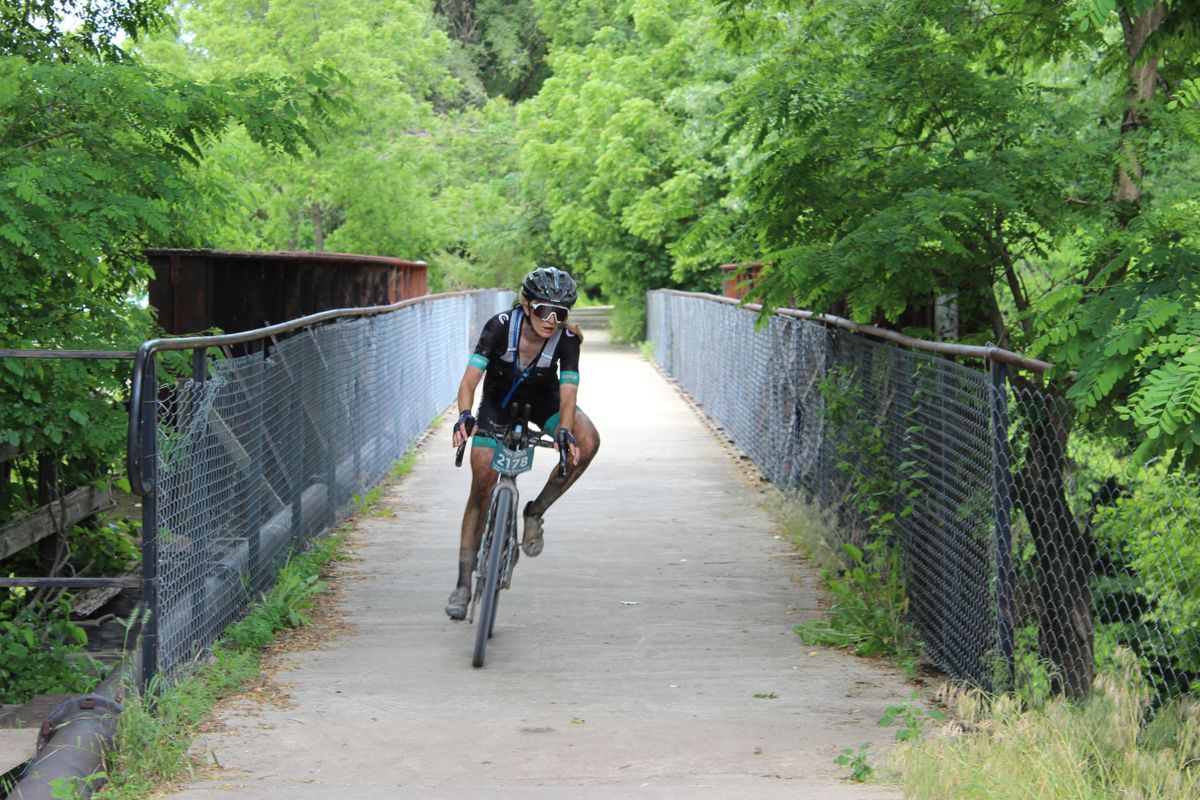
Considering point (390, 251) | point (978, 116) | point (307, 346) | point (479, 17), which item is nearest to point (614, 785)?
point (978, 116)

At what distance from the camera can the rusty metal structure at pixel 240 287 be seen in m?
12.4

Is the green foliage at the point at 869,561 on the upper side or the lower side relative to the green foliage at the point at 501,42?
lower

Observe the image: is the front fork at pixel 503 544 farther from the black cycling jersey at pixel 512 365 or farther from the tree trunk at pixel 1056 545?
the tree trunk at pixel 1056 545

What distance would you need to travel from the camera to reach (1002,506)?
20.0ft

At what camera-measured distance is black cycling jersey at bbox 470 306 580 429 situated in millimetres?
7453

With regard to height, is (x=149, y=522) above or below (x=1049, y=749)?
above

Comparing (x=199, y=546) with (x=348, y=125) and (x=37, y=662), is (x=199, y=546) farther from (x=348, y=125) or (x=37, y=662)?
(x=348, y=125)

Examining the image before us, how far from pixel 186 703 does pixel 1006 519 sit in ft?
11.1

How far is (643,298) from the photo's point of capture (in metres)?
40.6

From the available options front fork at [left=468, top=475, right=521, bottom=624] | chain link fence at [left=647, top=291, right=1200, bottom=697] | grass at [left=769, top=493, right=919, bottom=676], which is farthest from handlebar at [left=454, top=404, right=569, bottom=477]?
chain link fence at [left=647, top=291, right=1200, bottom=697]

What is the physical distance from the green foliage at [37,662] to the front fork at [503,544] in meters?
2.10

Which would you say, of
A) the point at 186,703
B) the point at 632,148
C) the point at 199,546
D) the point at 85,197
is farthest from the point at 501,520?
the point at 632,148

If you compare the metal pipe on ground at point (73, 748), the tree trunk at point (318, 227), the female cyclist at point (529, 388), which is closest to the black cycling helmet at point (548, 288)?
the female cyclist at point (529, 388)

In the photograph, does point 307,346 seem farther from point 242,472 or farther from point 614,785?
point 614,785
